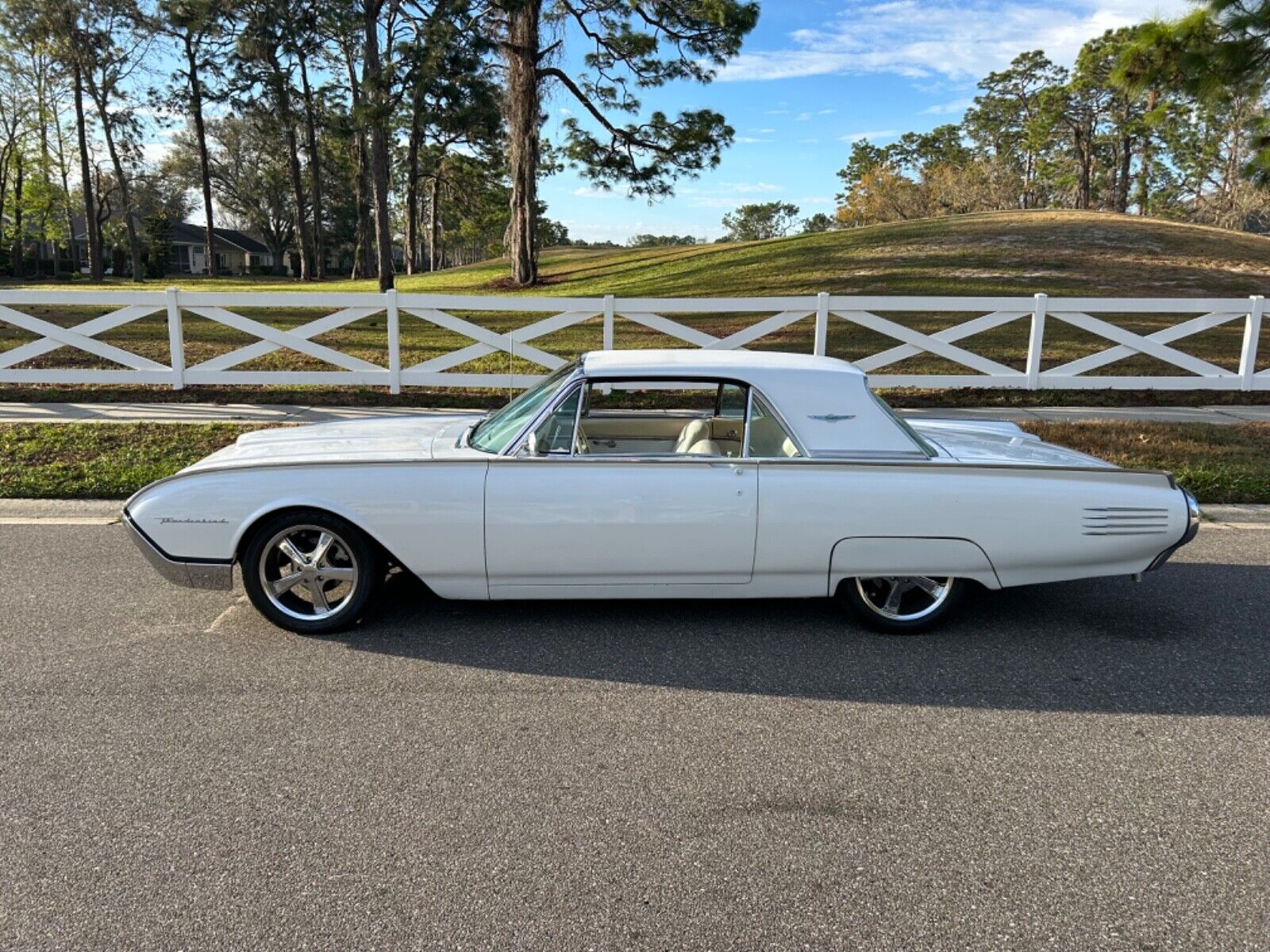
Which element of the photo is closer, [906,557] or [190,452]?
[906,557]

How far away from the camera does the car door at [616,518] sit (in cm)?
411

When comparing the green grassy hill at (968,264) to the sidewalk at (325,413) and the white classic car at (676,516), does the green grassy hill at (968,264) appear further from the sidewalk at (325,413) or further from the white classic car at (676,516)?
the white classic car at (676,516)

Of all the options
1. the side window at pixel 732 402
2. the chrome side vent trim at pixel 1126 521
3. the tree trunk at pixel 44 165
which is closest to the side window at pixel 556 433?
the side window at pixel 732 402

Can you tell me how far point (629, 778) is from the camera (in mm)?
3113

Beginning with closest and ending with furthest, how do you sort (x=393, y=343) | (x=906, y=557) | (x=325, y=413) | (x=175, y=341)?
(x=906, y=557) < (x=325, y=413) < (x=175, y=341) < (x=393, y=343)

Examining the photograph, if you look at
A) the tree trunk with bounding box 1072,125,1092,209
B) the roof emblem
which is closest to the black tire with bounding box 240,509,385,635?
the roof emblem

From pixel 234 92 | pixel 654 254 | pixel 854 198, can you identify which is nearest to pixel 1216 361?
pixel 654 254

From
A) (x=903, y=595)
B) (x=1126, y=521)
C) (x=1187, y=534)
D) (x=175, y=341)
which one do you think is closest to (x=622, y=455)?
(x=903, y=595)

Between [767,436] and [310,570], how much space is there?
229cm

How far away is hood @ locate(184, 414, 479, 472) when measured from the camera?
4.36m

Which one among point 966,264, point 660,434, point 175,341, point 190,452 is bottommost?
point 190,452

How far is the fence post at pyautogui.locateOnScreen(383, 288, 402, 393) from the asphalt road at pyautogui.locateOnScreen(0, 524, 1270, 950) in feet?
21.4

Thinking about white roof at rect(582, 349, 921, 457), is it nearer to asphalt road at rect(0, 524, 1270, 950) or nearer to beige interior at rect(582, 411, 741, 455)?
beige interior at rect(582, 411, 741, 455)

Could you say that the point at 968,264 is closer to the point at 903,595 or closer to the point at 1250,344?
the point at 1250,344
